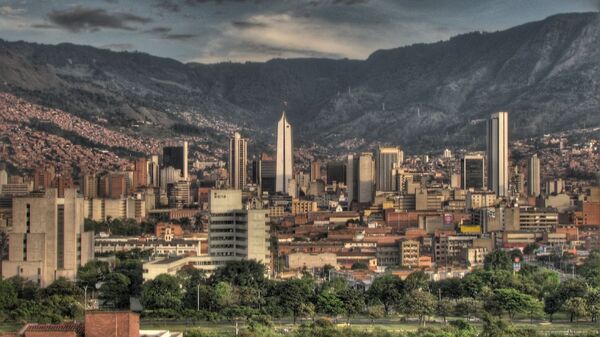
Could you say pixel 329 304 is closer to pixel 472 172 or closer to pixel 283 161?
pixel 472 172

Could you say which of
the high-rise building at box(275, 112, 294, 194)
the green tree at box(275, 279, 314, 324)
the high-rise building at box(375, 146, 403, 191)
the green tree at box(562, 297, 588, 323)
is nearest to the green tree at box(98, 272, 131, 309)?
the green tree at box(275, 279, 314, 324)

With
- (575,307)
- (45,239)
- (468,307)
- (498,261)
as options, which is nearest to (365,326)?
(468,307)

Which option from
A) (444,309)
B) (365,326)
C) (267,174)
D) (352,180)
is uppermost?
(267,174)

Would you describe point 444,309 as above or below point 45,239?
below

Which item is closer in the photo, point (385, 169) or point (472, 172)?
point (385, 169)

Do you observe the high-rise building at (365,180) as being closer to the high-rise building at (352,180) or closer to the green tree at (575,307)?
the high-rise building at (352,180)

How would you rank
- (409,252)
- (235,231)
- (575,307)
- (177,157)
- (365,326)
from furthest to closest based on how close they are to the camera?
(177,157)
(409,252)
(235,231)
(575,307)
(365,326)
